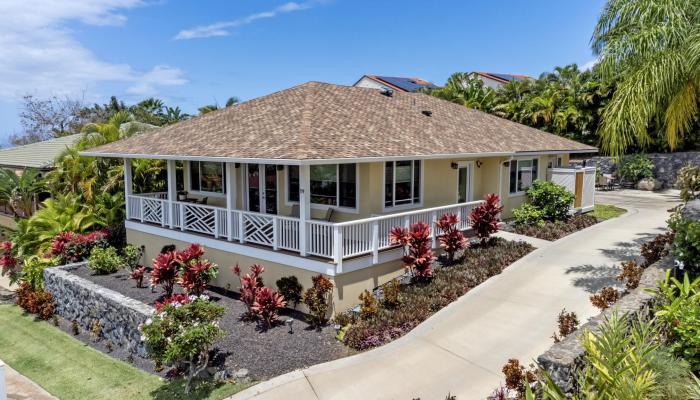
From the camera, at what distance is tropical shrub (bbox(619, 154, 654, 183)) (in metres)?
30.6

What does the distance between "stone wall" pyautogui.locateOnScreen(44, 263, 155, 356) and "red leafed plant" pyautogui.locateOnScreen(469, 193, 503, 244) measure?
915 centimetres

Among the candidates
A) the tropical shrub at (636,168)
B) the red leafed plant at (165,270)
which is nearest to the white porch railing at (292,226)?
the red leafed plant at (165,270)

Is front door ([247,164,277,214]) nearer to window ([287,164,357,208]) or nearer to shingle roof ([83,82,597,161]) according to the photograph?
window ([287,164,357,208])

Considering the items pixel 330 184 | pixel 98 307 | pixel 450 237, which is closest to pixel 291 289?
pixel 330 184

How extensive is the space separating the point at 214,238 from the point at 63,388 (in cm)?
536

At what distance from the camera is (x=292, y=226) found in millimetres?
12047

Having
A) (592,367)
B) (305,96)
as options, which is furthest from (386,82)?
(592,367)

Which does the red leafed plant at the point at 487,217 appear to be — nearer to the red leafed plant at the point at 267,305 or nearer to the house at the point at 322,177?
the house at the point at 322,177

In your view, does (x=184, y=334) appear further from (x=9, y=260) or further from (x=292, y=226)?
(x=9, y=260)

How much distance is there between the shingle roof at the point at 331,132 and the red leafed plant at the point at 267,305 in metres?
3.15

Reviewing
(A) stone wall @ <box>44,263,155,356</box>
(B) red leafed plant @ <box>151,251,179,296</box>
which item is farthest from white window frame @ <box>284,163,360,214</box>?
(A) stone wall @ <box>44,263,155,356</box>

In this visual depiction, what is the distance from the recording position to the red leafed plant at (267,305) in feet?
35.7

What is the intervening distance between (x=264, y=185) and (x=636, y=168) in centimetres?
2604

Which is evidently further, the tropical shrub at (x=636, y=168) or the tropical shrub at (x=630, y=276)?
the tropical shrub at (x=636, y=168)
